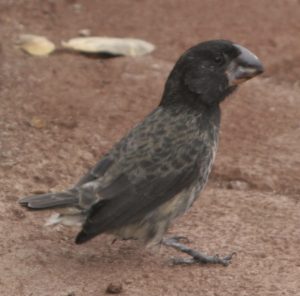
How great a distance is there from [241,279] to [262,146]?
5.80 feet

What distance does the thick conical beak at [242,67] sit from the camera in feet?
18.3

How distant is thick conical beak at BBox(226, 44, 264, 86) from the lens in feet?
18.3

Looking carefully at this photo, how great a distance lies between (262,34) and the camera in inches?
324

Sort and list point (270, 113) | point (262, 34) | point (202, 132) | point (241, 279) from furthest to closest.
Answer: point (262, 34) → point (270, 113) → point (202, 132) → point (241, 279)

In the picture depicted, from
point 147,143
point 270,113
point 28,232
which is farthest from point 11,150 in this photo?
point 270,113

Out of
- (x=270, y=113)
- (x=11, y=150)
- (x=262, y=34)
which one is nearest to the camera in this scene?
(x=11, y=150)

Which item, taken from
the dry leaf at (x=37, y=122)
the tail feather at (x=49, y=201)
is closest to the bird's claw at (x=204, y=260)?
the tail feather at (x=49, y=201)

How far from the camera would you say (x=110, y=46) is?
7812 millimetres

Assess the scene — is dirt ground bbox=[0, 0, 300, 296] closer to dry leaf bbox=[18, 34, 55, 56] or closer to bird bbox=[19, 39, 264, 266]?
dry leaf bbox=[18, 34, 55, 56]

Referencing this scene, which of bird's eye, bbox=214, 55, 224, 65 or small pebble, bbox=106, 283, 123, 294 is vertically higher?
bird's eye, bbox=214, 55, 224, 65

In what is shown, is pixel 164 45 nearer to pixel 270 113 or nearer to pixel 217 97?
pixel 270 113

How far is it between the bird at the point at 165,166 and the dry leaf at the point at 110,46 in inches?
89.0

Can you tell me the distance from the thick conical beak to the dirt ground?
2.64 ft

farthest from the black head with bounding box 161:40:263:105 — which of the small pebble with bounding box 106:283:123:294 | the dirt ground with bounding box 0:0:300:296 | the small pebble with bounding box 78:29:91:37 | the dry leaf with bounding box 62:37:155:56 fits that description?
the small pebble with bounding box 78:29:91:37
